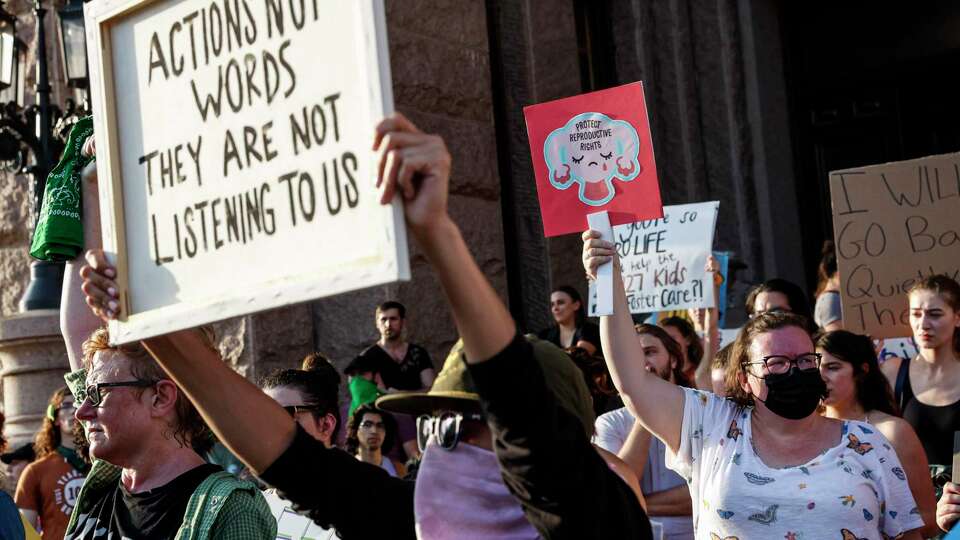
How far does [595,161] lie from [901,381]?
234cm

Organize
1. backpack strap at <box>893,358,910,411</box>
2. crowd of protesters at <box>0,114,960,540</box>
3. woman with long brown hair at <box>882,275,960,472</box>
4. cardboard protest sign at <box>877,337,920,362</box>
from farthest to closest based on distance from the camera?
cardboard protest sign at <box>877,337,920,362</box>
backpack strap at <box>893,358,910,411</box>
woman with long brown hair at <box>882,275,960,472</box>
crowd of protesters at <box>0,114,960,540</box>

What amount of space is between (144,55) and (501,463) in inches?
42.8

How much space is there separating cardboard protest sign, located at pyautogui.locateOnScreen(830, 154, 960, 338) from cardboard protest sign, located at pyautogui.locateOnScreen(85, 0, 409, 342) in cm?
486

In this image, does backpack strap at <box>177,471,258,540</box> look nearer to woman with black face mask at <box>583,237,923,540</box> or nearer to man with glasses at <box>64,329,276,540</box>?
man with glasses at <box>64,329,276,540</box>

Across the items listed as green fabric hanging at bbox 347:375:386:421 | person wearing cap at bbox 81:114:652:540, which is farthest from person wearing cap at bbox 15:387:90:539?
person wearing cap at bbox 81:114:652:540

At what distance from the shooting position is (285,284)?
90.6 inches

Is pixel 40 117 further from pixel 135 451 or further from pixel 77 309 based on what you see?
pixel 135 451

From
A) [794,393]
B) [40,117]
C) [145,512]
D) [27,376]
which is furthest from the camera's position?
[40,117]

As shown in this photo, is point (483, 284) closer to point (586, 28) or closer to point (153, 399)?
point (153, 399)

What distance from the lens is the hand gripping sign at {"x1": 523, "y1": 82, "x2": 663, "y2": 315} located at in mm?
4383

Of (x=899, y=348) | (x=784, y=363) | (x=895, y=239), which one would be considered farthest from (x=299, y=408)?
(x=899, y=348)

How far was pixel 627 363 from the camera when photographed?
13.7 ft

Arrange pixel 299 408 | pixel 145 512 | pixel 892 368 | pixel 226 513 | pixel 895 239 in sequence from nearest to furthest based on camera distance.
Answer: pixel 226 513 → pixel 145 512 → pixel 299 408 → pixel 892 368 → pixel 895 239

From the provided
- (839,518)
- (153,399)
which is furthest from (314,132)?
(839,518)
